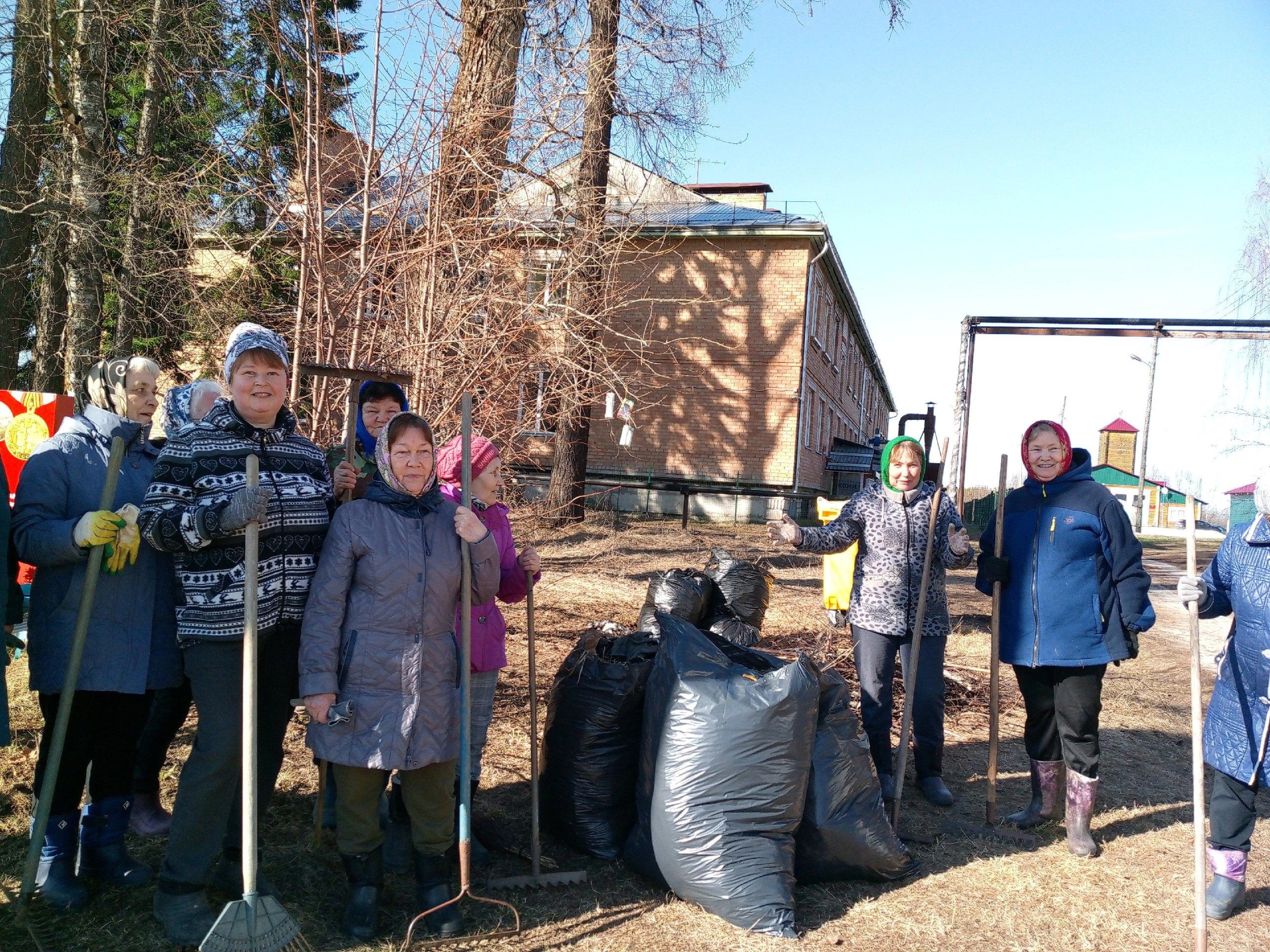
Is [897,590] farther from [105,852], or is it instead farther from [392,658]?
[105,852]

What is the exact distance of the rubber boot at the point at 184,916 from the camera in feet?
7.69

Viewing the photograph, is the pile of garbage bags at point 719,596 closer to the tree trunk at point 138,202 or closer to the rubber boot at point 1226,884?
the rubber boot at point 1226,884

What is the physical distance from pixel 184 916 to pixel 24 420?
14.5 feet

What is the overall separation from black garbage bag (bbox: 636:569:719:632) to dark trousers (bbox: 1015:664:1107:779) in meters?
1.86

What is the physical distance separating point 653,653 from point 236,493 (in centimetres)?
167

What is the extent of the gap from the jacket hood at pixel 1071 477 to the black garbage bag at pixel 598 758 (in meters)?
1.86

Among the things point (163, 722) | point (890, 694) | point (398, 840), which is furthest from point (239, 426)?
point (890, 694)

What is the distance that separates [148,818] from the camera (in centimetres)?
314

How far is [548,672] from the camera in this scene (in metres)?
5.36

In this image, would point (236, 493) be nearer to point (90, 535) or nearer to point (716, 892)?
point (90, 535)

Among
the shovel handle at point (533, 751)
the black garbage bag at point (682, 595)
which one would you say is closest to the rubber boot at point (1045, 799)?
the black garbage bag at point (682, 595)

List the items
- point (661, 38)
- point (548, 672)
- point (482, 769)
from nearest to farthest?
1. point (482, 769)
2. point (548, 672)
3. point (661, 38)

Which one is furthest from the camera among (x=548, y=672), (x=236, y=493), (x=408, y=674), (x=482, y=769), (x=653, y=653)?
Answer: (x=548, y=672)

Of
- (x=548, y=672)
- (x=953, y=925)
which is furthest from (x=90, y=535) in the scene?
(x=548, y=672)
